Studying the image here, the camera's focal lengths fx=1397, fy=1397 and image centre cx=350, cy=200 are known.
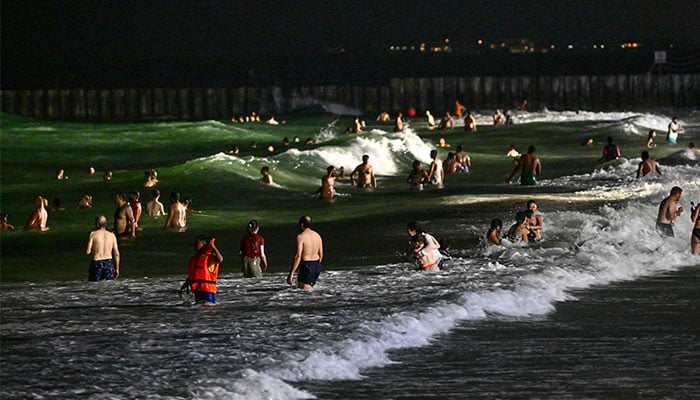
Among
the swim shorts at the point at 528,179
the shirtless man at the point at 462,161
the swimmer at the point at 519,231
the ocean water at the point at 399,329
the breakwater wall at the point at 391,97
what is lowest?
the ocean water at the point at 399,329

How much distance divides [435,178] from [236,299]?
20.0 metres

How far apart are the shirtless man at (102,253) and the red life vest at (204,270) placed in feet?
9.22

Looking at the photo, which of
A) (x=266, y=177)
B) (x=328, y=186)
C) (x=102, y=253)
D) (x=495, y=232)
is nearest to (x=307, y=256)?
(x=102, y=253)

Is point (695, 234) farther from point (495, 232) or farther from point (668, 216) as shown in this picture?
point (495, 232)

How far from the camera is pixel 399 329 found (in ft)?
52.1

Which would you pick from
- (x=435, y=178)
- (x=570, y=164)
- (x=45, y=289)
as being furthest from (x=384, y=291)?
(x=570, y=164)

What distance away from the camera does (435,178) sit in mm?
38312

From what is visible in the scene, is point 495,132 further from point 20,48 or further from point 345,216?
point 20,48

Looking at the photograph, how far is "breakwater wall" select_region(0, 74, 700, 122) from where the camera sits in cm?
7894

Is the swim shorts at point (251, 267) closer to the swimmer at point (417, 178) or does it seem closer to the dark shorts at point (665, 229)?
the dark shorts at point (665, 229)

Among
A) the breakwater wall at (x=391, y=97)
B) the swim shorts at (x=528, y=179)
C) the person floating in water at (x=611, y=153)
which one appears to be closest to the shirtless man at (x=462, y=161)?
the person floating in water at (x=611, y=153)

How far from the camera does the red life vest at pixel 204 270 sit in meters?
17.4

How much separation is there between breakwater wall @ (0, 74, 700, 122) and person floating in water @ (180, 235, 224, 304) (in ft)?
207

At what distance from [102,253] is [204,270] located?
3599mm
